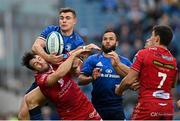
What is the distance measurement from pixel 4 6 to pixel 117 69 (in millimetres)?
18979

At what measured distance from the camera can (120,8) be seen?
21.6 meters

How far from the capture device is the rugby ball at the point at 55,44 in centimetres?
1066

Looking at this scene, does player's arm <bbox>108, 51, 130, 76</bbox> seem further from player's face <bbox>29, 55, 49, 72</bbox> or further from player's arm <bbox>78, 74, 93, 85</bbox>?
player's face <bbox>29, 55, 49, 72</bbox>

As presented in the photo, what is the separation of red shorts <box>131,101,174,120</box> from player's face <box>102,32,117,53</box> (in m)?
1.78

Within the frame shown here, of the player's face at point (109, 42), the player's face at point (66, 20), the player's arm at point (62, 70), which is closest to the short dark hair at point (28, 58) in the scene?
the player's arm at point (62, 70)

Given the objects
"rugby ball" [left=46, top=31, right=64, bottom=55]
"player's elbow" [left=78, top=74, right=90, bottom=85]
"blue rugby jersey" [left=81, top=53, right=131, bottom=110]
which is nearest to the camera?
"rugby ball" [left=46, top=31, right=64, bottom=55]

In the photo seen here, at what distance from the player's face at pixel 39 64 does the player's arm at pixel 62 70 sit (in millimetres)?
386

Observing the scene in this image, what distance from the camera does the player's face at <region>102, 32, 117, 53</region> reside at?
452 inches

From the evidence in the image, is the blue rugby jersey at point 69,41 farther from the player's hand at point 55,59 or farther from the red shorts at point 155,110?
the red shorts at point 155,110

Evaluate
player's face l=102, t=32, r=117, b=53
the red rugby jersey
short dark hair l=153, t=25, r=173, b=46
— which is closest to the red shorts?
the red rugby jersey

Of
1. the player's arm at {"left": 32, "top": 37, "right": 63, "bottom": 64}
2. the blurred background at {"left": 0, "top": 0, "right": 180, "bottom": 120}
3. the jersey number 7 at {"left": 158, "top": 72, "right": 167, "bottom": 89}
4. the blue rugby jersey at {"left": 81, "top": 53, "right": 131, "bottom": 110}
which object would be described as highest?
the player's arm at {"left": 32, "top": 37, "right": 63, "bottom": 64}

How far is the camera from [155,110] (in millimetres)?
9812

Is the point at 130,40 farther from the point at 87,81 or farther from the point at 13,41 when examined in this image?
the point at 13,41

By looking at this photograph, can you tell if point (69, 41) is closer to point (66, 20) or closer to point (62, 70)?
point (66, 20)
